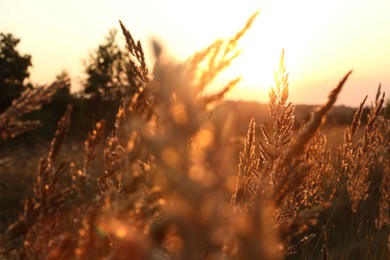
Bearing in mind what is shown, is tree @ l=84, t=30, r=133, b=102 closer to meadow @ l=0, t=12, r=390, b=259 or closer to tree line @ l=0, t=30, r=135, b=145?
tree line @ l=0, t=30, r=135, b=145

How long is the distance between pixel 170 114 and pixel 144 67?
27.2 inches

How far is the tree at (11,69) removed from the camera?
1335 inches

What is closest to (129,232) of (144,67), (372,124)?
(144,67)

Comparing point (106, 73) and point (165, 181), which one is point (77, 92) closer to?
point (106, 73)

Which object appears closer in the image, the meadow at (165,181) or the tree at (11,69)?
the meadow at (165,181)

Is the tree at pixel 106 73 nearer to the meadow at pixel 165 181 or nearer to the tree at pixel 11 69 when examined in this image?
the tree at pixel 11 69

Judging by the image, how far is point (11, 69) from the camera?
34.4 m

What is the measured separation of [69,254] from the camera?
102cm

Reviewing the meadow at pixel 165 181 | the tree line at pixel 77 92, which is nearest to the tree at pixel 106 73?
the tree line at pixel 77 92

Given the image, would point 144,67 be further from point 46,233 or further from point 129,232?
point 129,232

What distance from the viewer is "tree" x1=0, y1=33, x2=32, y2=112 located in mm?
33906

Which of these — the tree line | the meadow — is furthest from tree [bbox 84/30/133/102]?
the meadow

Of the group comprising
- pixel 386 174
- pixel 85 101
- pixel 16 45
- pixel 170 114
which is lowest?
pixel 386 174

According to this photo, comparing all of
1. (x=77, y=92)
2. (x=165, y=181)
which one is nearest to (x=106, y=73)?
(x=77, y=92)
